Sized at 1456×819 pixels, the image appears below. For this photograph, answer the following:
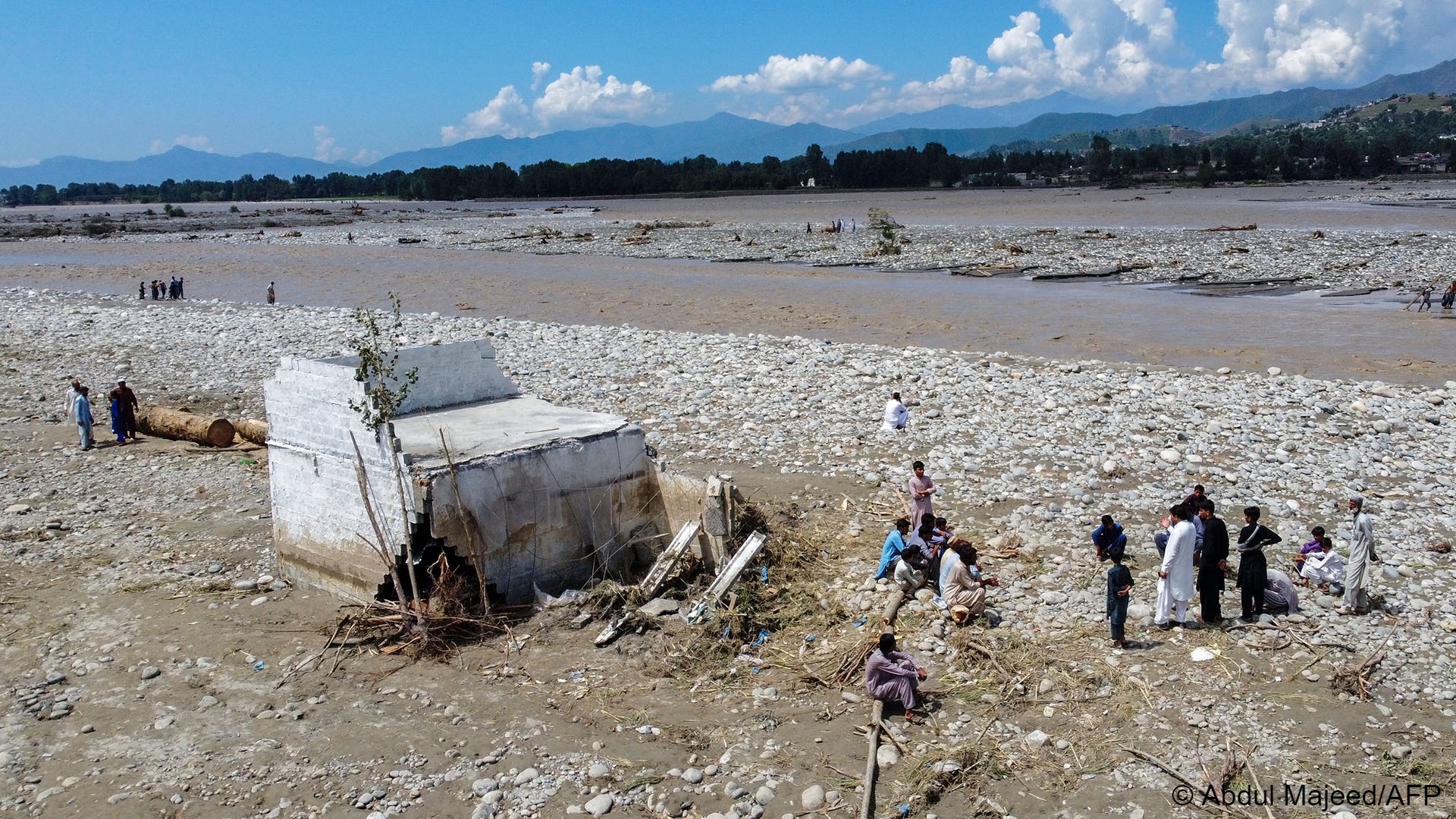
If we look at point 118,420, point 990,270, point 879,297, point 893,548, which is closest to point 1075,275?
point 990,270

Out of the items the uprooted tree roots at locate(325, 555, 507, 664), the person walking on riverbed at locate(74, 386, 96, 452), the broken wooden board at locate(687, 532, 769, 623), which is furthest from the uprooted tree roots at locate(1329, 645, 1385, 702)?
the person walking on riverbed at locate(74, 386, 96, 452)

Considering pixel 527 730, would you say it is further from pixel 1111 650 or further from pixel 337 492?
pixel 1111 650

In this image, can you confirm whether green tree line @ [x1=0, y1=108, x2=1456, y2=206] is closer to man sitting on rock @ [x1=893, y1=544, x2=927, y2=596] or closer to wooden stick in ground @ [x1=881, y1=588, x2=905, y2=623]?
man sitting on rock @ [x1=893, y1=544, x2=927, y2=596]

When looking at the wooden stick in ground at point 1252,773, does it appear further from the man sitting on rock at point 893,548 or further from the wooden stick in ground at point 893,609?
the man sitting on rock at point 893,548

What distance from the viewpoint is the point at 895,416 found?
1473cm

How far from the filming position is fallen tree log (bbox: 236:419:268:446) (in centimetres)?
1620

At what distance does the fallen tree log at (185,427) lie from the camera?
643 inches

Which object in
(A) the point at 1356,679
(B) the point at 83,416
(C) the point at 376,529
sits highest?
(B) the point at 83,416

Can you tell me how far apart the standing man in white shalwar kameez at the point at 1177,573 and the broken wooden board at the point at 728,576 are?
3.62 metres

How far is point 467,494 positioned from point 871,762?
449 cm

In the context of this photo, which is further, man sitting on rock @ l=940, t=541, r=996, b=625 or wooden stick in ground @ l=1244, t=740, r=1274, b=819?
man sitting on rock @ l=940, t=541, r=996, b=625

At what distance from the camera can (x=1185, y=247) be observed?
4097cm

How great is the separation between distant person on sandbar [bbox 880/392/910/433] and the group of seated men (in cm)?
416

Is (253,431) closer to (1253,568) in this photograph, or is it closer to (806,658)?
(806,658)
